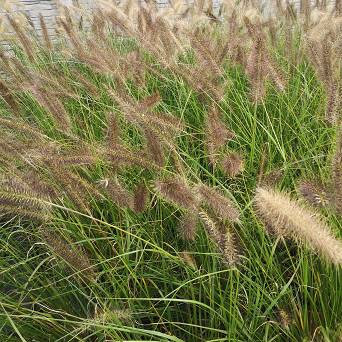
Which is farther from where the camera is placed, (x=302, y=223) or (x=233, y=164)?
(x=233, y=164)

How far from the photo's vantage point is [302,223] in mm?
795

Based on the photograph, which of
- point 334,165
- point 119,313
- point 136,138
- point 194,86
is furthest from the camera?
point 136,138

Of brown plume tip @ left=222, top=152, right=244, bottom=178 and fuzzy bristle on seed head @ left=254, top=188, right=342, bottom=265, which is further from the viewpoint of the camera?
brown plume tip @ left=222, top=152, right=244, bottom=178

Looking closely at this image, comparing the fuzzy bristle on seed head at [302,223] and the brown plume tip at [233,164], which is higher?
the fuzzy bristle on seed head at [302,223]

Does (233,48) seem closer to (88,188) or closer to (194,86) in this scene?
(194,86)

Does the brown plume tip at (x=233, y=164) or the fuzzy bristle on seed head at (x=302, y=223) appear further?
the brown plume tip at (x=233, y=164)

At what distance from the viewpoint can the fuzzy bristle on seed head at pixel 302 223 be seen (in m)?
0.78

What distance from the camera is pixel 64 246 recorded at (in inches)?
43.5

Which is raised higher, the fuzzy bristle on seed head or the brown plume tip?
the fuzzy bristle on seed head

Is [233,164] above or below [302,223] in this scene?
below

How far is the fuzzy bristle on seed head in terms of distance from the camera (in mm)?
780

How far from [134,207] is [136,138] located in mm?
864

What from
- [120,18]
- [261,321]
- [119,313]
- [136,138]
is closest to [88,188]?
[119,313]

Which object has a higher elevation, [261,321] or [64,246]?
[64,246]
